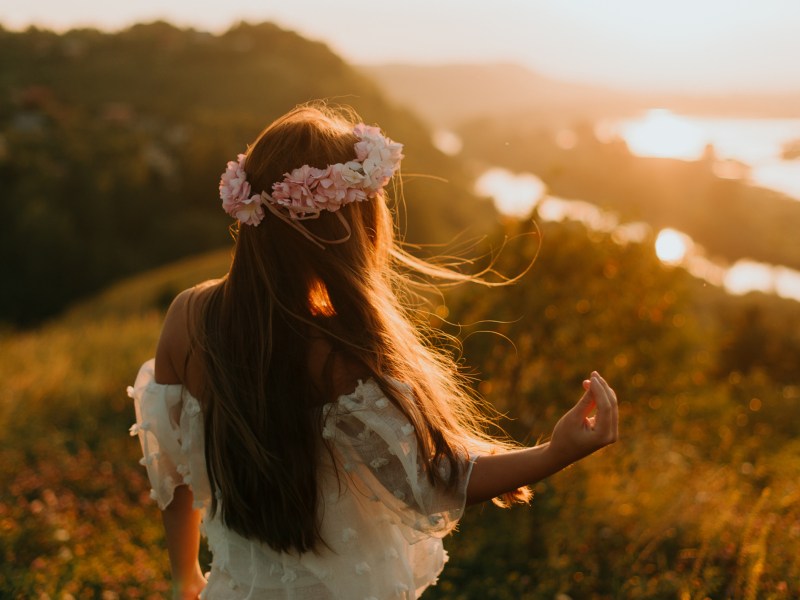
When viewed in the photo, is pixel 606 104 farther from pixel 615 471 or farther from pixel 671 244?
pixel 615 471

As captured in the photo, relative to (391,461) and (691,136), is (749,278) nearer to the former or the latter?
(691,136)

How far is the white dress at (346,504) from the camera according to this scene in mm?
1618

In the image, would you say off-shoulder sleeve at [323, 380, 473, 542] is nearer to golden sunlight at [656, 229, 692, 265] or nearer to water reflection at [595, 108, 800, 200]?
golden sunlight at [656, 229, 692, 265]

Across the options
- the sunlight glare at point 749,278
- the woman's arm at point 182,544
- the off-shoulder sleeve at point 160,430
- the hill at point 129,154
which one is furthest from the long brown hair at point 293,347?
the sunlight glare at point 749,278

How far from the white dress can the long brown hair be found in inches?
1.6

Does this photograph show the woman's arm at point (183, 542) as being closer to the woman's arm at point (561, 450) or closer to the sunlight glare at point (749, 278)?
the woman's arm at point (561, 450)

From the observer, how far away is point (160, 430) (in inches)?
79.4

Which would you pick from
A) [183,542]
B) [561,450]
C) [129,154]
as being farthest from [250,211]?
[129,154]

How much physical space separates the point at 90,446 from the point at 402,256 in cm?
485

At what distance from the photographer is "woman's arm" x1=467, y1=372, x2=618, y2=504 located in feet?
4.78

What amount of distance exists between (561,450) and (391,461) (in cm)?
39

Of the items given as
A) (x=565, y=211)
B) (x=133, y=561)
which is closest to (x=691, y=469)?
(x=565, y=211)

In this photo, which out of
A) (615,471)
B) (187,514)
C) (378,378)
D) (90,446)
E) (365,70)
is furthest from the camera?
(365,70)

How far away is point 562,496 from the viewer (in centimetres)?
379
